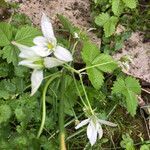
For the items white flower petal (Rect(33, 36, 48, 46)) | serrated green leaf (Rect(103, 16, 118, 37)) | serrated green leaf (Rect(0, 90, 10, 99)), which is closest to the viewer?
white flower petal (Rect(33, 36, 48, 46))

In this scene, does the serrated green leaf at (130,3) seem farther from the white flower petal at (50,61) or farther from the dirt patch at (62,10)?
the white flower petal at (50,61)

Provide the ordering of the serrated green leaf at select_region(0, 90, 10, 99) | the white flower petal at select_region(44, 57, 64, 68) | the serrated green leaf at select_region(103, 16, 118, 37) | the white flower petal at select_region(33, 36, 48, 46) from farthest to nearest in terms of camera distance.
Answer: the serrated green leaf at select_region(103, 16, 118, 37), the serrated green leaf at select_region(0, 90, 10, 99), the white flower petal at select_region(33, 36, 48, 46), the white flower petal at select_region(44, 57, 64, 68)

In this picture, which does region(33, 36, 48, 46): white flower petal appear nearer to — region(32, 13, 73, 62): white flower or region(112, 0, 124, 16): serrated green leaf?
region(32, 13, 73, 62): white flower

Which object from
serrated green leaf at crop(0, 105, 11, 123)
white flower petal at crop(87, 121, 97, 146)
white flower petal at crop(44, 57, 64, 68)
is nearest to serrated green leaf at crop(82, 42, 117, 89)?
white flower petal at crop(87, 121, 97, 146)

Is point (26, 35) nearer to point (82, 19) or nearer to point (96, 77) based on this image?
point (96, 77)

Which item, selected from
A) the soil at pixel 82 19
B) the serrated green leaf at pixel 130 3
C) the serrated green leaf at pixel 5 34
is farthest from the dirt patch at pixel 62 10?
the serrated green leaf at pixel 5 34

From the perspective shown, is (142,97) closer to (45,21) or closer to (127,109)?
(127,109)

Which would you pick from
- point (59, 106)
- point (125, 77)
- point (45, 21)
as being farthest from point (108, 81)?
point (45, 21)

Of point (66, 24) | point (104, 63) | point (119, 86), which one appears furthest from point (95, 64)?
point (66, 24)
